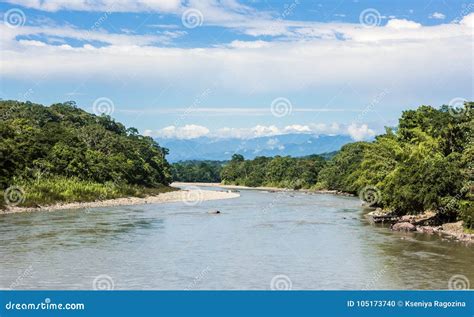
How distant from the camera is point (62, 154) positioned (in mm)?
75812

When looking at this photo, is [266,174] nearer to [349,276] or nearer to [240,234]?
[240,234]

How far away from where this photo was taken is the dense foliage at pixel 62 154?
221ft

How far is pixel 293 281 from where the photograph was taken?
28.5 m

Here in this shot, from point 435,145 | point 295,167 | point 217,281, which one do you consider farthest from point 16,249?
point 295,167

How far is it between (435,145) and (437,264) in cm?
2434

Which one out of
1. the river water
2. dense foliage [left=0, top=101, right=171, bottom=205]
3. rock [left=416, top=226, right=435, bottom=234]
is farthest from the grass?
rock [left=416, top=226, right=435, bottom=234]
